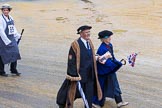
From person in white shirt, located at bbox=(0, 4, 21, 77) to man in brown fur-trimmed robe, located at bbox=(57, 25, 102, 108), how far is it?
320 centimetres

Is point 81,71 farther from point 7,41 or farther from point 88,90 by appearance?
point 7,41

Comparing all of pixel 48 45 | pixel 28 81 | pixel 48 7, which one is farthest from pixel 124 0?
pixel 28 81

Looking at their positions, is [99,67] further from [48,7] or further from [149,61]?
[48,7]

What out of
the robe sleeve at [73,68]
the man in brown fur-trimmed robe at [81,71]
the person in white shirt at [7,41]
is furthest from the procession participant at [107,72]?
the person in white shirt at [7,41]

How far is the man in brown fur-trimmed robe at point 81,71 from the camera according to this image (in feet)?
24.2

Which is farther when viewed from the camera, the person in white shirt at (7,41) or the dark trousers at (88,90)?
the person in white shirt at (7,41)

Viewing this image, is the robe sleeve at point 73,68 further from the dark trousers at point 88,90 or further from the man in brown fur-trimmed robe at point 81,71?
the dark trousers at point 88,90

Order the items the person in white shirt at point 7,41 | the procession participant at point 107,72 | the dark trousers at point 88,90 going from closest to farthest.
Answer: the dark trousers at point 88,90 → the procession participant at point 107,72 → the person in white shirt at point 7,41

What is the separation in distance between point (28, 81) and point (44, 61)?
2.23m

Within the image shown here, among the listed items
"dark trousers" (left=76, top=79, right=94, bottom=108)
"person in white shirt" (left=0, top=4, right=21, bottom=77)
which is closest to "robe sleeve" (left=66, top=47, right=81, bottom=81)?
"dark trousers" (left=76, top=79, right=94, bottom=108)

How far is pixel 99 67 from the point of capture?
8062 mm

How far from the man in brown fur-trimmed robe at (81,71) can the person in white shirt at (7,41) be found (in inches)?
126

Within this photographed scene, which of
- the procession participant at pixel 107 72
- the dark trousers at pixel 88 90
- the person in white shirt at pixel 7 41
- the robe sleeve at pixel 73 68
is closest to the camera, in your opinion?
the robe sleeve at pixel 73 68

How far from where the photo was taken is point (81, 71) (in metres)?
7.46
